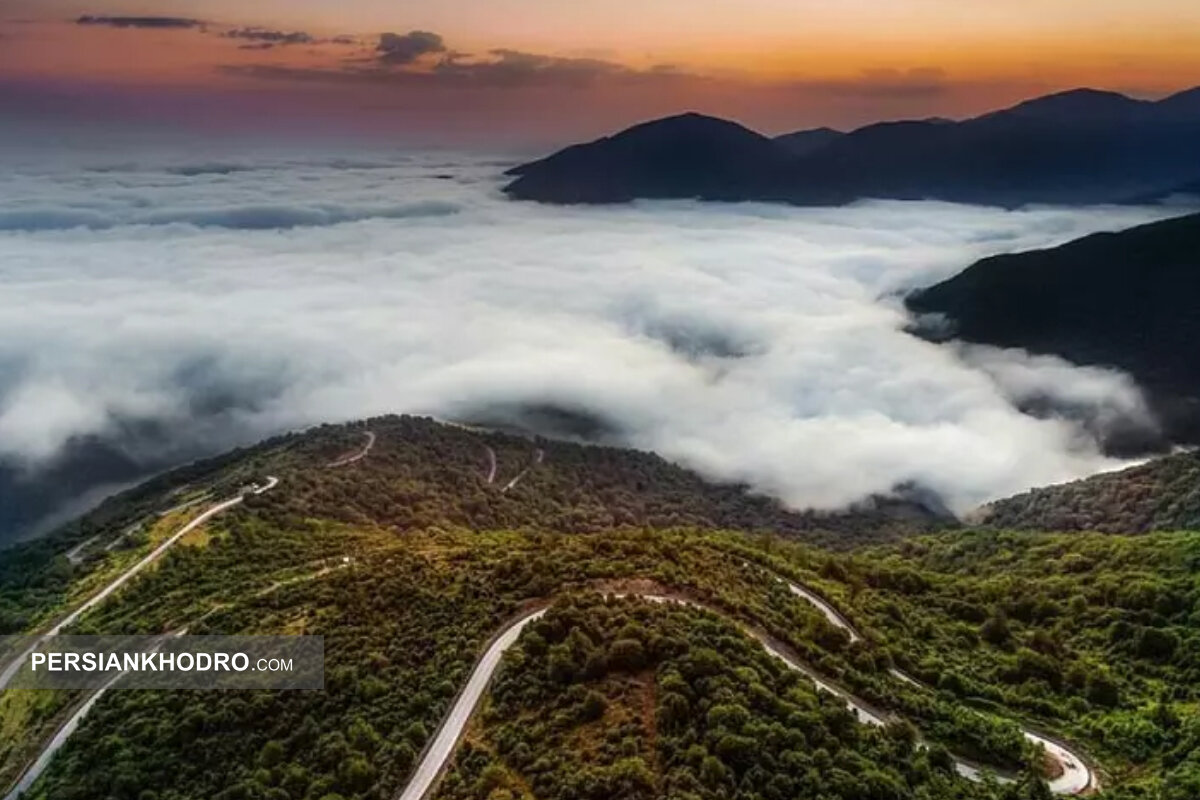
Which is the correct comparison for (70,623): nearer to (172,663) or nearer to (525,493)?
(172,663)

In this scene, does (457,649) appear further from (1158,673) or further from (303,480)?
(303,480)

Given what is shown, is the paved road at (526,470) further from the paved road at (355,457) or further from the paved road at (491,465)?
the paved road at (355,457)

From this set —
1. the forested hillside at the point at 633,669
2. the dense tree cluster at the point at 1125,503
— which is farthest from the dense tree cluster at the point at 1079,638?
the dense tree cluster at the point at 1125,503

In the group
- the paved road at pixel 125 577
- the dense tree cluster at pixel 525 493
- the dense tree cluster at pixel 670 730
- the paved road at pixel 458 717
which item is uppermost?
the dense tree cluster at pixel 670 730

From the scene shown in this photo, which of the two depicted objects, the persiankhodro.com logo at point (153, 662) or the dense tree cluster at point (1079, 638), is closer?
the dense tree cluster at point (1079, 638)

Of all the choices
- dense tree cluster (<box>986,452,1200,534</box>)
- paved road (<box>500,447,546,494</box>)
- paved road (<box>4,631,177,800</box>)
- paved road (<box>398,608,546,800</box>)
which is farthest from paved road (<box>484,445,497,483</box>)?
paved road (<box>398,608,546,800</box>)

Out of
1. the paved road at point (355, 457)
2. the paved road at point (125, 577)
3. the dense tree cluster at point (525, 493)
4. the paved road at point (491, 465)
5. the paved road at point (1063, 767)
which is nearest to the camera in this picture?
the paved road at point (1063, 767)

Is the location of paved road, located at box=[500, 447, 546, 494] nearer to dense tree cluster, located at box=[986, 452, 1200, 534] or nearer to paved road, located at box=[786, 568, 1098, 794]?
dense tree cluster, located at box=[986, 452, 1200, 534]
